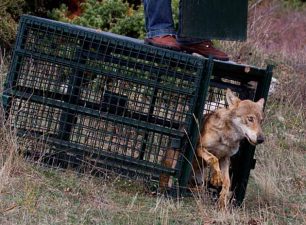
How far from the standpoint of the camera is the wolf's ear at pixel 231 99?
686 centimetres

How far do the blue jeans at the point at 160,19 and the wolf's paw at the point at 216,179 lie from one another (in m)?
1.20

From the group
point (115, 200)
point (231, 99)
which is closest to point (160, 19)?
point (231, 99)

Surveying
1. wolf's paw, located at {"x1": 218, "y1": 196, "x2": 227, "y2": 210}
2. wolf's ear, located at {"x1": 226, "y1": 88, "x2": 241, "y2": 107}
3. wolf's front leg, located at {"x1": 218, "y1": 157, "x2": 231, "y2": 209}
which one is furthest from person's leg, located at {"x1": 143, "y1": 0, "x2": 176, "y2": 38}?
wolf's paw, located at {"x1": 218, "y1": 196, "x2": 227, "y2": 210}

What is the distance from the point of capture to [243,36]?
22.6 feet

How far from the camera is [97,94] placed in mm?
6840

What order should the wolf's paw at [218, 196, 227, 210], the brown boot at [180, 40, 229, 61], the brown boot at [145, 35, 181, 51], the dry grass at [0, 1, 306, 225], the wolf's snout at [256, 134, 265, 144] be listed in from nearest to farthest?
the dry grass at [0, 1, 306, 225] → the wolf's paw at [218, 196, 227, 210] → the wolf's snout at [256, 134, 265, 144] → the brown boot at [145, 35, 181, 51] → the brown boot at [180, 40, 229, 61]

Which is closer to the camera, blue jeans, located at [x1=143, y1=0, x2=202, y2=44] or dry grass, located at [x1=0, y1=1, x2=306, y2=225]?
dry grass, located at [x1=0, y1=1, x2=306, y2=225]

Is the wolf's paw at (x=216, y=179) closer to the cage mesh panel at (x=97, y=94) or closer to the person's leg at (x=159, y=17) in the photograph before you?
the cage mesh panel at (x=97, y=94)

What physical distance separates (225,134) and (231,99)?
0.32m

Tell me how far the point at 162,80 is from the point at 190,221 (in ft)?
4.12

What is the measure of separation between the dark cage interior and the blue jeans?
0.24 meters

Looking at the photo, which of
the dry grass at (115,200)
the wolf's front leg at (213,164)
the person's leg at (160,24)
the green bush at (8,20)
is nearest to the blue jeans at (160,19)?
the person's leg at (160,24)

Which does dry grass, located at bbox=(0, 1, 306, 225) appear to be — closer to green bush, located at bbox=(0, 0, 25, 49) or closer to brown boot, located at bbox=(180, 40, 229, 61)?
brown boot, located at bbox=(180, 40, 229, 61)

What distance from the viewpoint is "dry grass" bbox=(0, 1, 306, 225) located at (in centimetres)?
579
